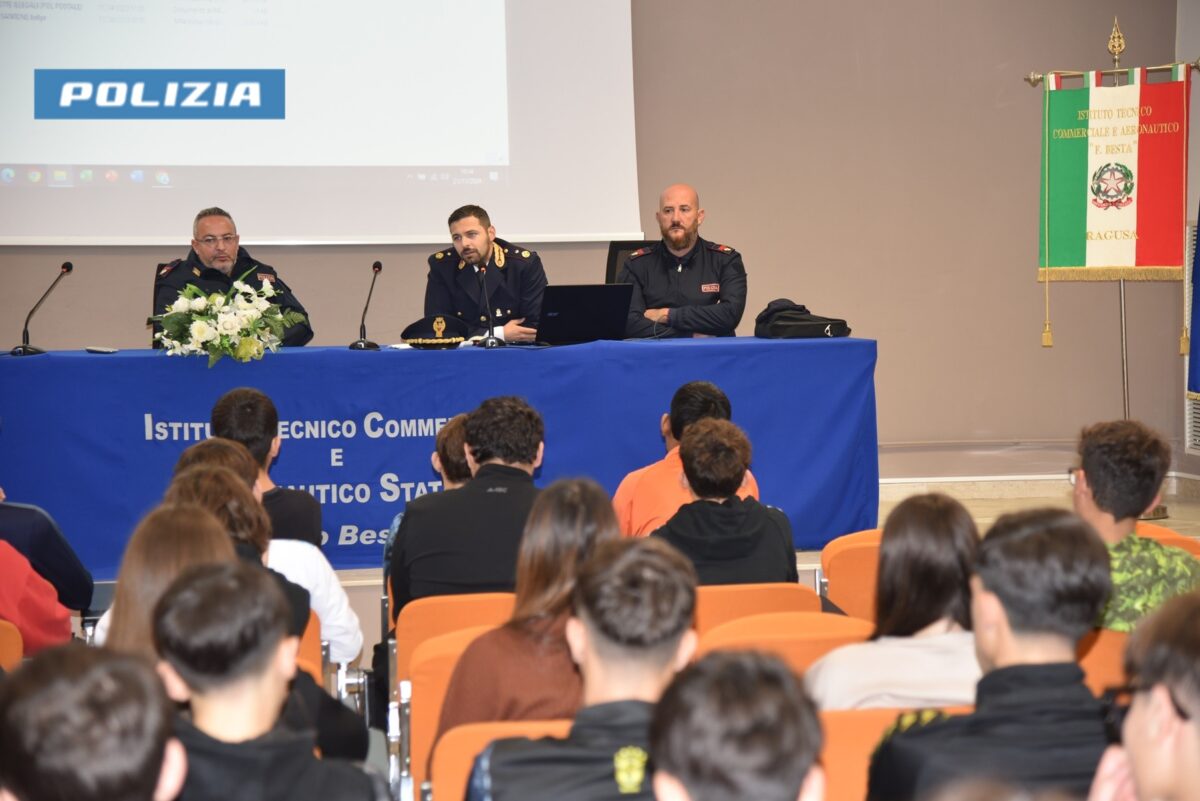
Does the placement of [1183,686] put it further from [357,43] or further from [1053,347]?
[1053,347]

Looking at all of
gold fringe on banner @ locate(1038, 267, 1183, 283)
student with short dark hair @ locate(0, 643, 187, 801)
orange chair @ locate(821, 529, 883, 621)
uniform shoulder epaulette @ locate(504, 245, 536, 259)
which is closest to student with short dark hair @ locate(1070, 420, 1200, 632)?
orange chair @ locate(821, 529, 883, 621)

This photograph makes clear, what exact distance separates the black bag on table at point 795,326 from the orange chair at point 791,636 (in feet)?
9.14

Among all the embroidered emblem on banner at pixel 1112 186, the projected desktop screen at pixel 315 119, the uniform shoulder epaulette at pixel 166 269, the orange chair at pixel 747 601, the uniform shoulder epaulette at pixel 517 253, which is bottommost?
the orange chair at pixel 747 601

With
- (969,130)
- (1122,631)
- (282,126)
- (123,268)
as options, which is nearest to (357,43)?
(282,126)

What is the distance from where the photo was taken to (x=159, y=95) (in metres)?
6.35

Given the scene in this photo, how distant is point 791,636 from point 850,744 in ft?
1.47

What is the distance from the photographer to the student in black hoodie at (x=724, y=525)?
304cm

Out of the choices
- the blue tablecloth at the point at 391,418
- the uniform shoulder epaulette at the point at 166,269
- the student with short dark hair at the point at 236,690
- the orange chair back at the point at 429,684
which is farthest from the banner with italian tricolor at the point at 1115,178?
the student with short dark hair at the point at 236,690

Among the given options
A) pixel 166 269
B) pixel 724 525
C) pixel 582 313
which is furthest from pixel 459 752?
pixel 166 269

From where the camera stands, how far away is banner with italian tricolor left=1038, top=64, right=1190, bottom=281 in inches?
259

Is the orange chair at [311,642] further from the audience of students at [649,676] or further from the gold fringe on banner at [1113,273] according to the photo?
the gold fringe on banner at [1113,273]

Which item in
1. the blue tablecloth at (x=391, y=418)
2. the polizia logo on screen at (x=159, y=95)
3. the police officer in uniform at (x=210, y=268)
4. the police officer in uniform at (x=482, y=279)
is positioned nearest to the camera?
the blue tablecloth at (x=391, y=418)

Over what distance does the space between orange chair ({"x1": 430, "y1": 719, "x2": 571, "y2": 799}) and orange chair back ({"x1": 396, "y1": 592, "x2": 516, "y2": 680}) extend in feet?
2.79

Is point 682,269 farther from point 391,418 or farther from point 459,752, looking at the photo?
point 459,752
